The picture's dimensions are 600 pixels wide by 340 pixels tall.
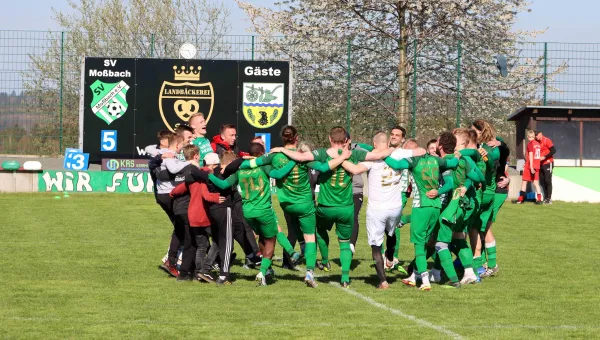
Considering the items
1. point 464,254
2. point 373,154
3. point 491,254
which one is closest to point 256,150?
point 373,154

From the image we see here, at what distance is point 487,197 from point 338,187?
2.19 meters

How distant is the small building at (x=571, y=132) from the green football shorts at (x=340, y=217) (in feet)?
60.1

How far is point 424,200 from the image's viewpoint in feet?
40.3

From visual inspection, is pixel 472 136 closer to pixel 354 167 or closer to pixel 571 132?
pixel 354 167

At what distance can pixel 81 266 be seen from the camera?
561 inches

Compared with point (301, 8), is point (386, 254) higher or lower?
lower

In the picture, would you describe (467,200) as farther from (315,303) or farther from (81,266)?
(81,266)

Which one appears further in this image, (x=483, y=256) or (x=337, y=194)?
(x=483, y=256)

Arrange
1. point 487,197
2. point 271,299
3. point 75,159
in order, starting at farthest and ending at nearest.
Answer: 1. point 75,159
2. point 487,197
3. point 271,299

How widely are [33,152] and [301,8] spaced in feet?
47.0

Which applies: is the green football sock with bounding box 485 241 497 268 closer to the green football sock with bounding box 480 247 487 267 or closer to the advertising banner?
the green football sock with bounding box 480 247 487 267

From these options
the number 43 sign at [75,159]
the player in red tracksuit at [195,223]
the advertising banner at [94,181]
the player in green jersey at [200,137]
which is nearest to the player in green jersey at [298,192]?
the player in red tracksuit at [195,223]

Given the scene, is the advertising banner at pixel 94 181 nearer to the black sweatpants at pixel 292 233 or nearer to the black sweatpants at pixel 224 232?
the black sweatpants at pixel 292 233

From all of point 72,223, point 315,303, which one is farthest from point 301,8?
point 315,303
